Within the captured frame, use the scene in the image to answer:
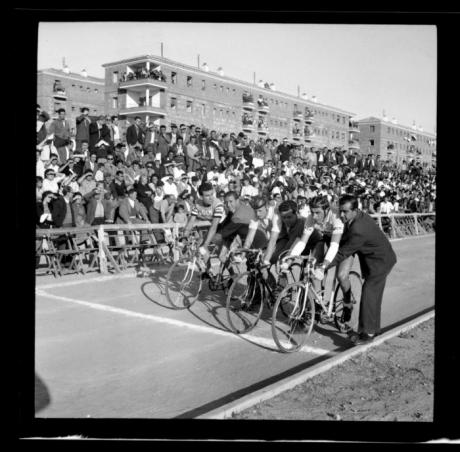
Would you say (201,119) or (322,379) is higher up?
(201,119)

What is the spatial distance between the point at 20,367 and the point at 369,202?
13.8 m

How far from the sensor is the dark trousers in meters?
6.86

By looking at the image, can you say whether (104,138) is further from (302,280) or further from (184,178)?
(302,280)

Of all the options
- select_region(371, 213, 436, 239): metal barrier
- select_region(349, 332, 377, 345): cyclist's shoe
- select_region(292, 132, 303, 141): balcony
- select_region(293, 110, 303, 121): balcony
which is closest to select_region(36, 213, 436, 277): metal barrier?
select_region(293, 110, 303, 121): balcony

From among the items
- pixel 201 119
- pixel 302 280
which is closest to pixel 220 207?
pixel 302 280

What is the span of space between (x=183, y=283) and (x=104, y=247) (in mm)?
3592

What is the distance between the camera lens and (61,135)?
41.9 ft

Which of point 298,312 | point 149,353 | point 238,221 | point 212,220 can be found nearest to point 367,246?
point 298,312

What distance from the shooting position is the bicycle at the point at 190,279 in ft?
28.4

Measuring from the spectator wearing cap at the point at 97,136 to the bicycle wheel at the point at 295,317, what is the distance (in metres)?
8.68

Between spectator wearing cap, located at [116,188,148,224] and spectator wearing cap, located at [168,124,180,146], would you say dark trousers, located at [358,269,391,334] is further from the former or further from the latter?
spectator wearing cap, located at [168,124,180,146]

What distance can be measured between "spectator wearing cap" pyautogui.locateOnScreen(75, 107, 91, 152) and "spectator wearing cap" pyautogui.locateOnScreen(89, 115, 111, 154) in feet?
0.43

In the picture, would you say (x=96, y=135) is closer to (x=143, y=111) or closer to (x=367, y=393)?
(x=143, y=111)

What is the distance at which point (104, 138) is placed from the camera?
14414mm
